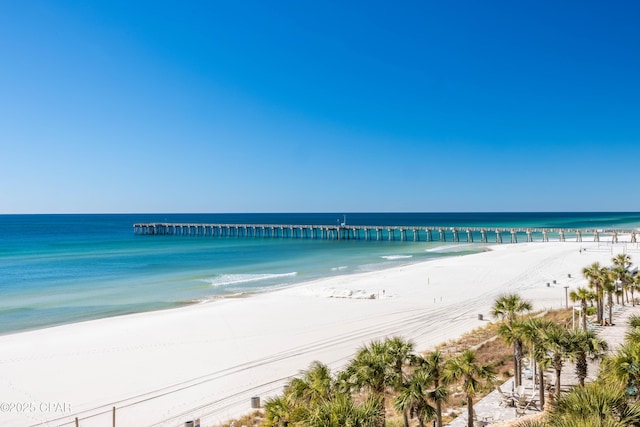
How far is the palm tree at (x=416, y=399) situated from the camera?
33.6 ft

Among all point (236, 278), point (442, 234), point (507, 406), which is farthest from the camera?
point (442, 234)

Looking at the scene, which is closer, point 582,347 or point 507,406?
point 582,347

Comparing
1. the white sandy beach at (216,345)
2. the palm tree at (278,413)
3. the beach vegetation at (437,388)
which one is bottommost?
the white sandy beach at (216,345)

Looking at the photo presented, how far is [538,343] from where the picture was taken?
12.2 metres

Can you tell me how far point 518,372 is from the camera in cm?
1435

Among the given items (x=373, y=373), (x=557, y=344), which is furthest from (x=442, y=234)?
(x=373, y=373)

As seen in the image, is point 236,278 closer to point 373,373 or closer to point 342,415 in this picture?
point 373,373

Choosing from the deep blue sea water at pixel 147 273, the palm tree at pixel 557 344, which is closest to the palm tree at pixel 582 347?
the palm tree at pixel 557 344

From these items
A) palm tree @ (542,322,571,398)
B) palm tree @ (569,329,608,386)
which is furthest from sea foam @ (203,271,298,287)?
palm tree @ (569,329,608,386)

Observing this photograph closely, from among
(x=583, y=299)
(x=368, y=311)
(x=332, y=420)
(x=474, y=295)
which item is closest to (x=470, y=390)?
(x=332, y=420)

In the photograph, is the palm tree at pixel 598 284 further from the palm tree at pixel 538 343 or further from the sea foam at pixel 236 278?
the sea foam at pixel 236 278

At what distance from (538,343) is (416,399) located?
4.24m

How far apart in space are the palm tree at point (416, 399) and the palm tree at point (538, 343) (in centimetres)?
353

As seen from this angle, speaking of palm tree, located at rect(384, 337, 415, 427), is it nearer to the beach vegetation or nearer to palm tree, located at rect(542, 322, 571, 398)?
the beach vegetation
